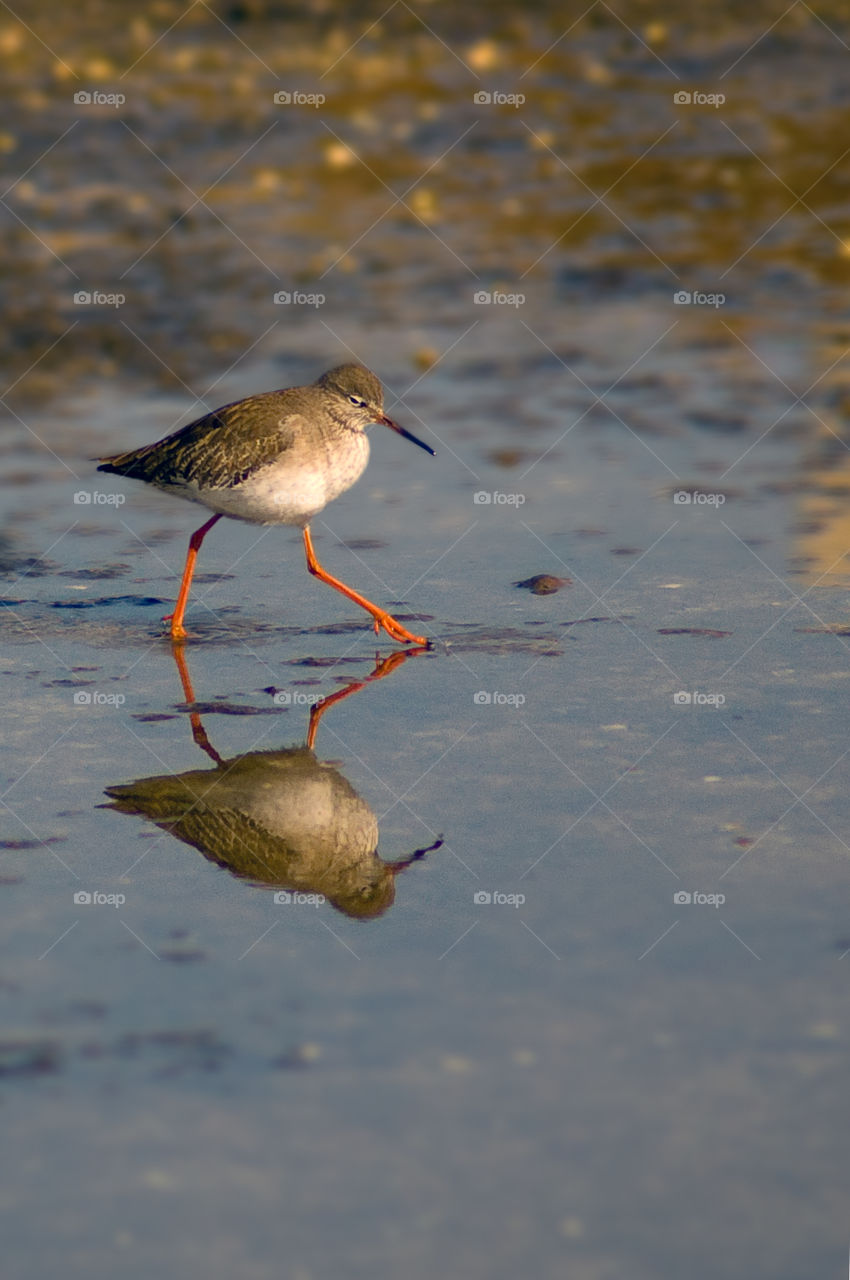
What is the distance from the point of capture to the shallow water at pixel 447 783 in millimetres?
4789

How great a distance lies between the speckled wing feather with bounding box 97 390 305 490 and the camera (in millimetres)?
9070

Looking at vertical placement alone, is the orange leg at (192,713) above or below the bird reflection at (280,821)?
Answer: above

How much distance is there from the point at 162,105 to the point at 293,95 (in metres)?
1.40

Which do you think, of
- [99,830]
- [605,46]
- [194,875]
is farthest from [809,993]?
[605,46]

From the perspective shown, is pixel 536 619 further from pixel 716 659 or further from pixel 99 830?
pixel 99 830

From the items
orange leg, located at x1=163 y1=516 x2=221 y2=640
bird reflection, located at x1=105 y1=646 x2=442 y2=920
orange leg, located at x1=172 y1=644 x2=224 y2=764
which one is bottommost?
bird reflection, located at x1=105 y1=646 x2=442 y2=920

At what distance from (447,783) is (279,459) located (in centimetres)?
237

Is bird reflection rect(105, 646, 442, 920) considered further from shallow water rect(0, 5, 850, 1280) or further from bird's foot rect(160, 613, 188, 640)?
bird's foot rect(160, 613, 188, 640)

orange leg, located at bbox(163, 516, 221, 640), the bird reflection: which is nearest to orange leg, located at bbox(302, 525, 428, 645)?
orange leg, located at bbox(163, 516, 221, 640)

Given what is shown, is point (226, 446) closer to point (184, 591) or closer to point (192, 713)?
point (184, 591)

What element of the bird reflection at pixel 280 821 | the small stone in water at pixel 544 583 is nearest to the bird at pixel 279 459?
the small stone in water at pixel 544 583

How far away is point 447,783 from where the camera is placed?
726 cm

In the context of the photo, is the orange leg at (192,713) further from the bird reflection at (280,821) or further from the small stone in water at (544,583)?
the small stone in water at (544,583)

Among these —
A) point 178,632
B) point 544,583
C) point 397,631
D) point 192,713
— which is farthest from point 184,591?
point 544,583
